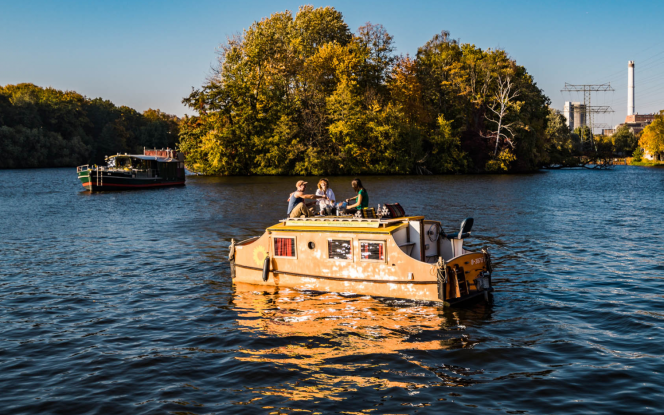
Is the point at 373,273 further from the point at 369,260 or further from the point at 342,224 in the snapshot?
the point at 342,224

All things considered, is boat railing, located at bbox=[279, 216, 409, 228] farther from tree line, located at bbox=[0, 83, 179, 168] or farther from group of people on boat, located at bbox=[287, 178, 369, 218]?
tree line, located at bbox=[0, 83, 179, 168]

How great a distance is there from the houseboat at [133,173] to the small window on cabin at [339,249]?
157 ft

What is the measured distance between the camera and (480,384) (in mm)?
10188

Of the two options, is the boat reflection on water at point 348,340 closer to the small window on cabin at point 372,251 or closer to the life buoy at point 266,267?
the life buoy at point 266,267

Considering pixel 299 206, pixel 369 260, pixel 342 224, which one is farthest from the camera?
pixel 299 206

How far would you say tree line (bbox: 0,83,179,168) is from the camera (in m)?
135

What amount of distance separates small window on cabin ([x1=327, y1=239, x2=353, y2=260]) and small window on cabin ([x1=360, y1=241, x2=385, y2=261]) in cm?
40

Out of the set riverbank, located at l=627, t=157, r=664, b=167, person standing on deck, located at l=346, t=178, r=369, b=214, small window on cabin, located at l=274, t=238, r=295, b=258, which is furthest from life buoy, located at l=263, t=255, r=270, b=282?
riverbank, located at l=627, t=157, r=664, b=167

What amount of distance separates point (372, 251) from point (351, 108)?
68.6 metres

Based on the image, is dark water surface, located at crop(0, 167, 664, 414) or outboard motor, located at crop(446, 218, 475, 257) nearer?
dark water surface, located at crop(0, 167, 664, 414)

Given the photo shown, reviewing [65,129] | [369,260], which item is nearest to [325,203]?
[369,260]

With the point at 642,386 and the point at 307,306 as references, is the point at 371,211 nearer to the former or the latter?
the point at 307,306

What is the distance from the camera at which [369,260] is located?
15.6 m

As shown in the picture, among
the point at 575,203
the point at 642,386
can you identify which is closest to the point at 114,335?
the point at 642,386
